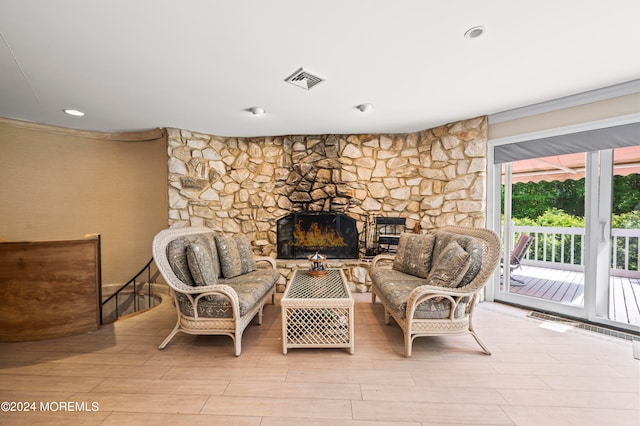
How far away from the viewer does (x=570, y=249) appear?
3.38 metres

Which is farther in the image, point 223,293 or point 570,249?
point 570,249

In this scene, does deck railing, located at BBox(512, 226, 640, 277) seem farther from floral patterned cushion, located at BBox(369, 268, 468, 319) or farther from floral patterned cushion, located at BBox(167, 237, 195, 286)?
floral patterned cushion, located at BBox(167, 237, 195, 286)

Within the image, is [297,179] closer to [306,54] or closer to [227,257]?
[227,257]

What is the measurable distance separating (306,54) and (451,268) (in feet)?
6.86

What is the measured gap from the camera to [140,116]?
3143 millimetres

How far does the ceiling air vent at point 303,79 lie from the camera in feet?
7.00

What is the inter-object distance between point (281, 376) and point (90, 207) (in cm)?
395

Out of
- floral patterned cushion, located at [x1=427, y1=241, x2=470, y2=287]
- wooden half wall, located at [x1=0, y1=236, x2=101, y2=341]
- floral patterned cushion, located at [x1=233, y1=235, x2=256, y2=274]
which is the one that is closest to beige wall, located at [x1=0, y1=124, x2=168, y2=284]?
wooden half wall, located at [x1=0, y1=236, x2=101, y2=341]

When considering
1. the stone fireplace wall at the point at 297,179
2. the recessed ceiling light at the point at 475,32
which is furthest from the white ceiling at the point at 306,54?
the stone fireplace wall at the point at 297,179

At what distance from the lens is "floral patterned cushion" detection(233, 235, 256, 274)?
2.99 meters

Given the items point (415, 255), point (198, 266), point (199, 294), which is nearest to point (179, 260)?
point (198, 266)

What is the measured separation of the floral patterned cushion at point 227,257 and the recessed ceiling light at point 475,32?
2823 millimetres

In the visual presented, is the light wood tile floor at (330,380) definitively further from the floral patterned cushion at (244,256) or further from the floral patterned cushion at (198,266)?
the floral patterned cushion at (244,256)

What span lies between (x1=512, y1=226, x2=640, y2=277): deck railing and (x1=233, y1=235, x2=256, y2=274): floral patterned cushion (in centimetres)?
351
